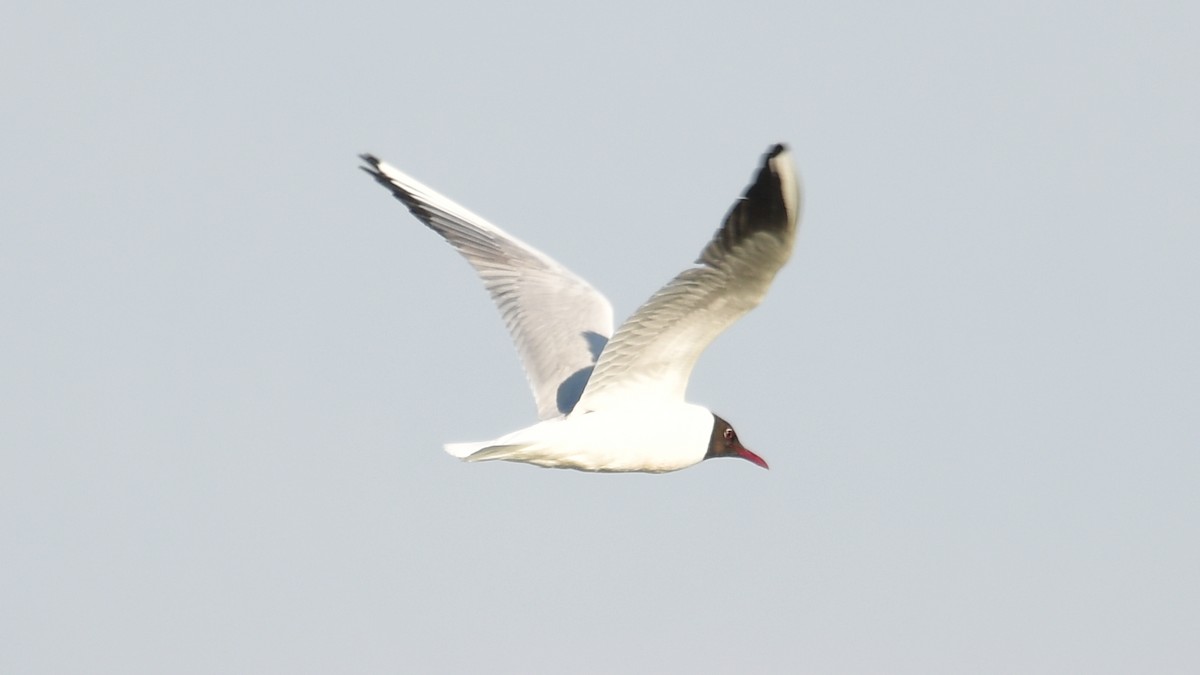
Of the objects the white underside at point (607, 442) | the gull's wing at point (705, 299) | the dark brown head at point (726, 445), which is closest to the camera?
the gull's wing at point (705, 299)

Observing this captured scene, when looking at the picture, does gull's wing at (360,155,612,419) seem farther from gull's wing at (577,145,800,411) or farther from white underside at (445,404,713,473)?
gull's wing at (577,145,800,411)

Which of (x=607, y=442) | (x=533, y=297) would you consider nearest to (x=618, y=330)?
(x=607, y=442)

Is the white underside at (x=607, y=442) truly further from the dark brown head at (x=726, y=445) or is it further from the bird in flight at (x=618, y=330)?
the dark brown head at (x=726, y=445)

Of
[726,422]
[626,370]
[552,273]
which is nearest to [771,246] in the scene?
[626,370]

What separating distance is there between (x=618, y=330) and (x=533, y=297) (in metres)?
2.64

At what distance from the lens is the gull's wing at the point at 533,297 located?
440 inches

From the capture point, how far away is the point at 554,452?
31.6ft

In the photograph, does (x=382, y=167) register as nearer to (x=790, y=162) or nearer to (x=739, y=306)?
(x=739, y=306)

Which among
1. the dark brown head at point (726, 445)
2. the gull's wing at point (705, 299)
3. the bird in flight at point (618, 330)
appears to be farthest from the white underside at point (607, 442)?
the dark brown head at point (726, 445)

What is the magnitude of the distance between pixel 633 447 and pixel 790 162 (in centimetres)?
282

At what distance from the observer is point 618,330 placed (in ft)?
30.1

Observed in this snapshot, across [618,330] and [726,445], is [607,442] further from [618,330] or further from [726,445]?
[726,445]

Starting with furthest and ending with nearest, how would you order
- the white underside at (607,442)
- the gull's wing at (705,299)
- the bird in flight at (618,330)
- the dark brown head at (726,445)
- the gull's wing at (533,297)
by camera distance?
1. the gull's wing at (533,297)
2. the dark brown head at (726,445)
3. the white underside at (607,442)
4. the bird in flight at (618,330)
5. the gull's wing at (705,299)

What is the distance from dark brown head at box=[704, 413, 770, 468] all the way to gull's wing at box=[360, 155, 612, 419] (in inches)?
35.8
